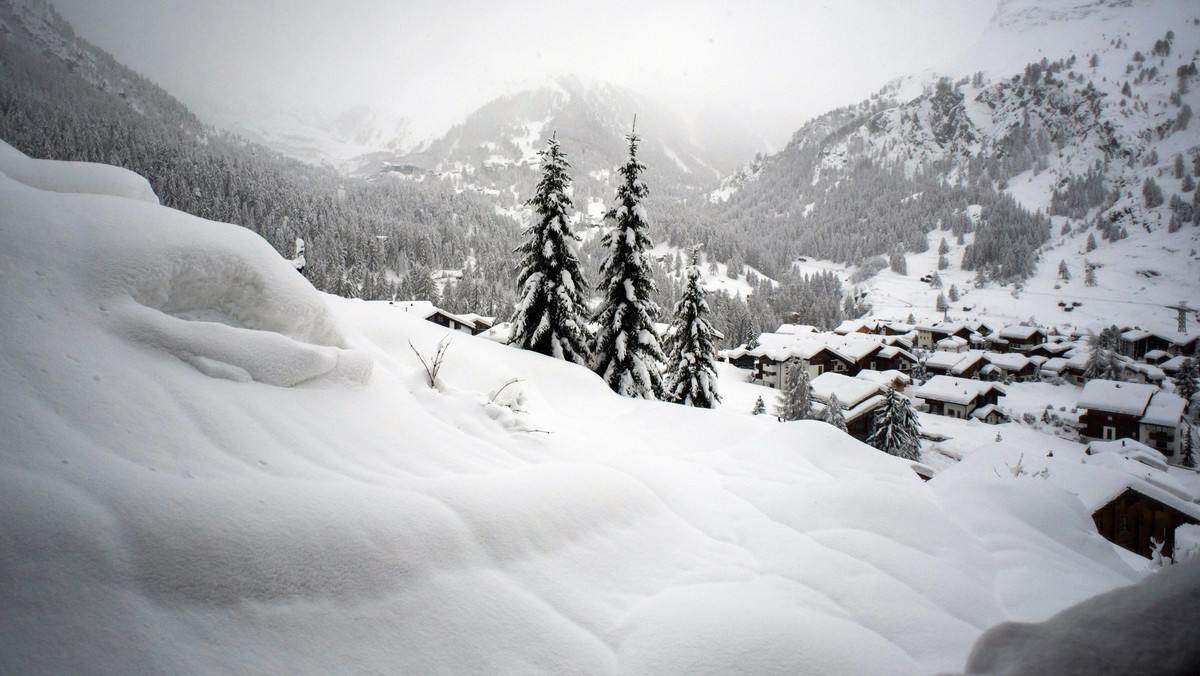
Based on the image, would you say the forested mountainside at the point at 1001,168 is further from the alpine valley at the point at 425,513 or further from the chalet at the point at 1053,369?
the alpine valley at the point at 425,513

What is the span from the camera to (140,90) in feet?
495

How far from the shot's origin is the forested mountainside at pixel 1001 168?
117 m

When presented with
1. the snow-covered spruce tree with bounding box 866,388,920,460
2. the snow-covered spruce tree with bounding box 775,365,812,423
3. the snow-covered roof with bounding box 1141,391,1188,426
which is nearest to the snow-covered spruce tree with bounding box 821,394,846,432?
the snow-covered spruce tree with bounding box 775,365,812,423

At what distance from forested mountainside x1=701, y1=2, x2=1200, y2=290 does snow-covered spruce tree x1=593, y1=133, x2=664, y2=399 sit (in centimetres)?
10347

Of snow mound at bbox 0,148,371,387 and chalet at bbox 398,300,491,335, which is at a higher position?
snow mound at bbox 0,148,371,387

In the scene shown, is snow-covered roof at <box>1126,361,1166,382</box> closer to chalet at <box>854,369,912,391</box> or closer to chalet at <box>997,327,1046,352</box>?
chalet at <box>997,327,1046,352</box>

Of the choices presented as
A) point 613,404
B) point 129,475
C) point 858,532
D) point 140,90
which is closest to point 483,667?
point 129,475

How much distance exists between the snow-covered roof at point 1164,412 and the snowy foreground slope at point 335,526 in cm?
4247

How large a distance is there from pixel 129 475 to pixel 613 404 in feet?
28.2

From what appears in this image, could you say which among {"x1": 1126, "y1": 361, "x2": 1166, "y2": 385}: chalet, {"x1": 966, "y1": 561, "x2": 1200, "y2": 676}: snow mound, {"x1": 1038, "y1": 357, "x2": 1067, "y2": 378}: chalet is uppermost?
{"x1": 966, "y1": 561, "x2": 1200, "y2": 676}: snow mound

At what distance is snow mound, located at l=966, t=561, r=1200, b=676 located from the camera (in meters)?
0.93

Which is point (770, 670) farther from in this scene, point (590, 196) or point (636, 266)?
point (590, 196)

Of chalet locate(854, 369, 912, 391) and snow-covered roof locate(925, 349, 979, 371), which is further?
snow-covered roof locate(925, 349, 979, 371)

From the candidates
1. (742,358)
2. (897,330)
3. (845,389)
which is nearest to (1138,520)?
(845,389)
